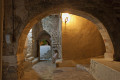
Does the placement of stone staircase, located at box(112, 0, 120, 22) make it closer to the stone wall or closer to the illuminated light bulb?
the stone wall

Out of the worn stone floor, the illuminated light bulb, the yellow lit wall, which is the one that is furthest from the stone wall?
the yellow lit wall

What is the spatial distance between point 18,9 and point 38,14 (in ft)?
2.22

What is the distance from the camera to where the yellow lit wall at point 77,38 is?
223 inches

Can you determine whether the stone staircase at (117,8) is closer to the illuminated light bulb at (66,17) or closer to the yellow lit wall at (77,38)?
the yellow lit wall at (77,38)

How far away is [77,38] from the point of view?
225 inches

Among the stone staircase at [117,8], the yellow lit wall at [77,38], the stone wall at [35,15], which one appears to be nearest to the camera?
the stone wall at [35,15]

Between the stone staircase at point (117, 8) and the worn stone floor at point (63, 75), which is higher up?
the stone staircase at point (117, 8)

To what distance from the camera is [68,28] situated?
5.68m

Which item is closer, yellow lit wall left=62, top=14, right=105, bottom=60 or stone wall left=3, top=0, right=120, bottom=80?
stone wall left=3, top=0, right=120, bottom=80

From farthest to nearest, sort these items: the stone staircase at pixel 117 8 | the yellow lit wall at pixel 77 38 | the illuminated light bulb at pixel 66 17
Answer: the yellow lit wall at pixel 77 38 → the illuminated light bulb at pixel 66 17 → the stone staircase at pixel 117 8

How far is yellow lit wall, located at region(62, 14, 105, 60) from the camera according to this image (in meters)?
5.66

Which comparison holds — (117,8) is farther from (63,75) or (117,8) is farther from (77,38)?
(63,75)

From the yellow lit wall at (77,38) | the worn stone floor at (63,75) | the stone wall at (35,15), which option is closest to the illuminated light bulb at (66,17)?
the yellow lit wall at (77,38)

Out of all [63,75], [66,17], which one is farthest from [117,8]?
[63,75]
